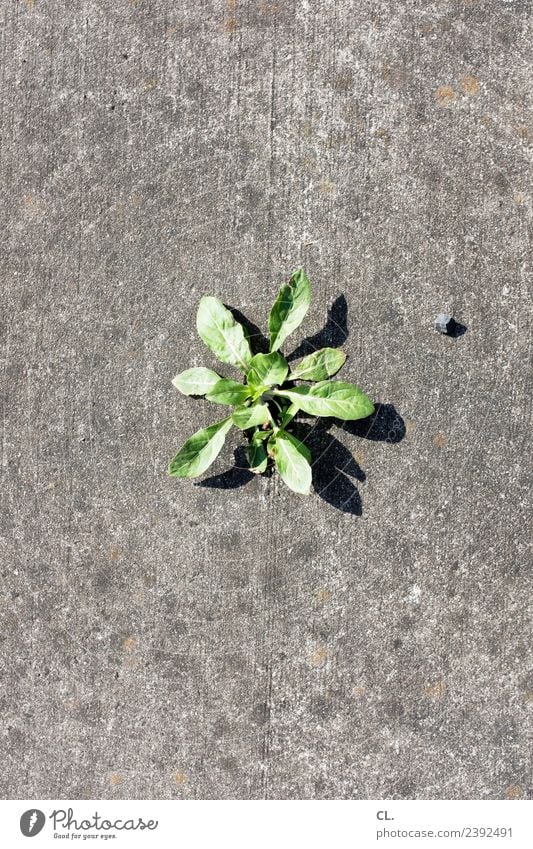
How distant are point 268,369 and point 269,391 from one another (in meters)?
0.15

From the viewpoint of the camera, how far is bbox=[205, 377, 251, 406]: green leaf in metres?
2.52

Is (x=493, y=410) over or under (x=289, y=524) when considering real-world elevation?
over

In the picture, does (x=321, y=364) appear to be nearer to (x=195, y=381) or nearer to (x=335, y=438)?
(x=335, y=438)

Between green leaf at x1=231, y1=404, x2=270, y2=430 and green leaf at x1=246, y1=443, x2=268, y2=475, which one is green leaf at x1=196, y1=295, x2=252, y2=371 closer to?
green leaf at x1=231, y1=404, x2=270, y2=430

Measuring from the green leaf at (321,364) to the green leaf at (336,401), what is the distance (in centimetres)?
6

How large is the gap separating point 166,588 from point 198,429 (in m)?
0.75

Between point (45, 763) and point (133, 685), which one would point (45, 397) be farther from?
point (45, 763)

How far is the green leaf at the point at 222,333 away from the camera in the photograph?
2.60m

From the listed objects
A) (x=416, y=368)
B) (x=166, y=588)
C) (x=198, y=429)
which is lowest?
(x=166, y=588)

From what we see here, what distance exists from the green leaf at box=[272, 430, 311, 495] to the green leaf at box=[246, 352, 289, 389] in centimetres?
25

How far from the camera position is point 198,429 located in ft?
9.21

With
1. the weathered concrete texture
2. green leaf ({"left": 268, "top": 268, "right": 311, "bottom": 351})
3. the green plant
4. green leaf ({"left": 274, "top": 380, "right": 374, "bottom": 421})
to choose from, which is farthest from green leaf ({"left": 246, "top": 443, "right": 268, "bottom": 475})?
green leaf ({"left": 268, "top": 268, "right": 311, "bottom": 351})

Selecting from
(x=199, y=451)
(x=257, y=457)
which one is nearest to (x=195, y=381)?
(x=199, y=451)
